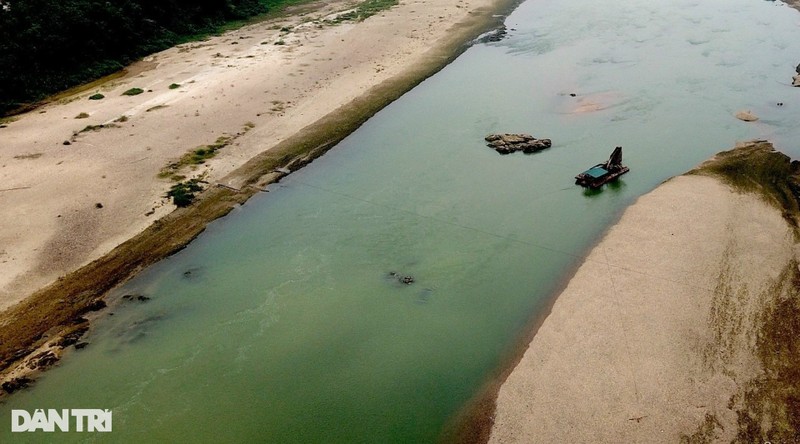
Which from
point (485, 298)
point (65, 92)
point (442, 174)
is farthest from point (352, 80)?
point (485, 298)

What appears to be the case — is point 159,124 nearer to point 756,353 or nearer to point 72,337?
point 72,337

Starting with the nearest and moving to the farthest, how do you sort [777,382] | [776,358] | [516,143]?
[777,382] → [776,358] → [516,143]

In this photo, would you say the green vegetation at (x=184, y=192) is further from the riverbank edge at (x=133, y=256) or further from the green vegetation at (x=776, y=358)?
the green vegetation at (x=776, y=358)

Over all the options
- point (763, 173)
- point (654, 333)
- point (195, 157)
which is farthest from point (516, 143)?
point (195, 157)

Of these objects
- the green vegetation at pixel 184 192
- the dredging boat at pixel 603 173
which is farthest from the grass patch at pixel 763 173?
the green vegetation at pixel 184 192

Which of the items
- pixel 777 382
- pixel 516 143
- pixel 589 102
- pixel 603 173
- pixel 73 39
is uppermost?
pixel 73 39

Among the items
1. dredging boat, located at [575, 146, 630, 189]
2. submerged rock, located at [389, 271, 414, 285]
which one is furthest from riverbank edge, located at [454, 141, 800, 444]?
submerged rock, located at [389, 271, 414, 285]
